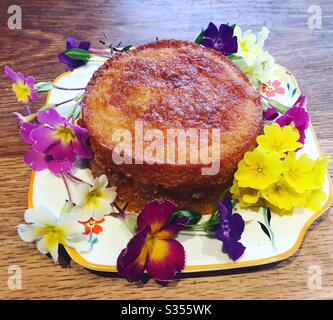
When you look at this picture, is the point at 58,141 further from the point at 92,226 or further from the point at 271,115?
the point at 271,115

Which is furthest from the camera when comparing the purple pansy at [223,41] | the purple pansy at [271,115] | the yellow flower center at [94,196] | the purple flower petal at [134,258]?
the purple pansy at [223,41]

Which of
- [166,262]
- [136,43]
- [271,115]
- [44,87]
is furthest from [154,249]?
[136,43]

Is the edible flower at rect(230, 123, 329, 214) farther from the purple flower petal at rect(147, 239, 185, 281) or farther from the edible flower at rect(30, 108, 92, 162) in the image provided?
the edible flower at rect(30, 108, 92, 162)

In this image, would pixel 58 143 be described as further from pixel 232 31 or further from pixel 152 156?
pixel 232 31

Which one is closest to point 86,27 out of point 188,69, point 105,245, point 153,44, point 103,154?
point 153,44

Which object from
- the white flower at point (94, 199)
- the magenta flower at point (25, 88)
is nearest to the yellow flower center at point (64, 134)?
the white flower at point (94, 199)

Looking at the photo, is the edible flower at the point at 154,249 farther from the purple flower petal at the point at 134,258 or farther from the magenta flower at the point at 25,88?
the magenta flower at the point at 25,88

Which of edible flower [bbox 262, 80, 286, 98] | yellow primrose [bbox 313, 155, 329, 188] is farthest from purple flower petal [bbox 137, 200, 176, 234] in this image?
edible flower [bbox 262, 80, 286, 98]
